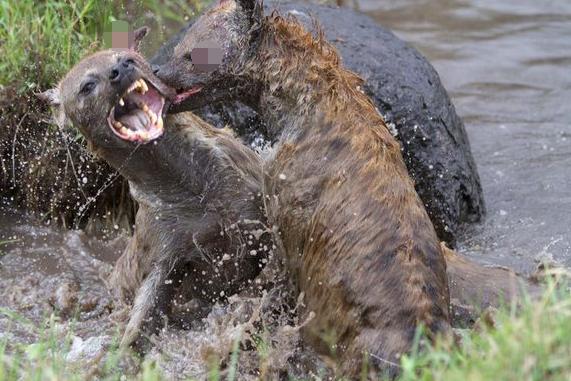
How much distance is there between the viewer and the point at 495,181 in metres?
7.86

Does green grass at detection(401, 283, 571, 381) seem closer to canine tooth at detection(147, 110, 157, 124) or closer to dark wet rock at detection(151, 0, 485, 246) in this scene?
canine tooth at detection(147, 110, 157, 124)

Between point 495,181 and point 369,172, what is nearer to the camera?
point 369,172

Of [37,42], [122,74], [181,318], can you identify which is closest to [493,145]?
[37,42]

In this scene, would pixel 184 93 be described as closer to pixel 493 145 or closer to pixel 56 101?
pixel 56 101

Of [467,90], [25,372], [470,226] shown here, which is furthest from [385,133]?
[467,90]

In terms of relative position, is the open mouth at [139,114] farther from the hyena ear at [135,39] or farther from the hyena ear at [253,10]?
the hyena ear at [253,10]

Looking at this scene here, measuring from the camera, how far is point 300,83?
4816 millimetres

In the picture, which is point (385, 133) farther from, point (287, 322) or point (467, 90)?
point (467, 90)

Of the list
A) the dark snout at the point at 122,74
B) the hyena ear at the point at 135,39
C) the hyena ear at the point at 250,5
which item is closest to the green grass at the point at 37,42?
the hyena ear at the point at 135,39

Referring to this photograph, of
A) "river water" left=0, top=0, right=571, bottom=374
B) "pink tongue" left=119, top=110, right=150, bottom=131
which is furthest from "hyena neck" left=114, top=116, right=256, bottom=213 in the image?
"river water" left=0, top=0, right=571, bottom=374

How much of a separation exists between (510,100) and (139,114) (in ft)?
15.4

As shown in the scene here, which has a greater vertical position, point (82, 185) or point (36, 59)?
point (36, 59)

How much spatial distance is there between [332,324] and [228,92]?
1201mm

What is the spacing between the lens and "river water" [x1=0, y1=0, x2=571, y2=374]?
22.0 feet
